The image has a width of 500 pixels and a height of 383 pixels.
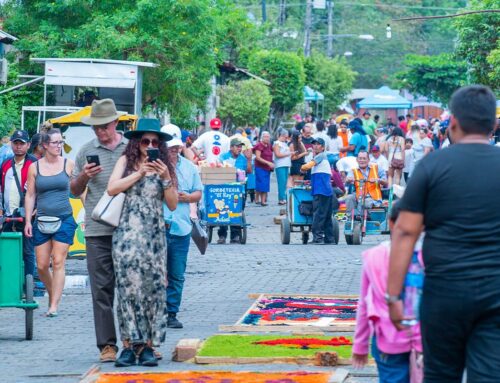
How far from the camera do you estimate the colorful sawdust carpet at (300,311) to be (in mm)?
11625

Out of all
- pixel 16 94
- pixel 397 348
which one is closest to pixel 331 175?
pixel 16 94

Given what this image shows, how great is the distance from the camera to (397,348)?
6391 millimetres

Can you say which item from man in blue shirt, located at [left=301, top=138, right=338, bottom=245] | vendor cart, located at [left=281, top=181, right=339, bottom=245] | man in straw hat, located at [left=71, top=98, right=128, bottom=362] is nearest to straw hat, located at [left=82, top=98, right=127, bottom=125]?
man in straw hat, located at [left=71, top=98, right=128, bottom=362]

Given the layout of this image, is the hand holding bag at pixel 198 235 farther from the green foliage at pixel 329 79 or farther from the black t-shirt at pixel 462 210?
the green foliage at pixel 329 79

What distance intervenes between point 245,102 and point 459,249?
121 feet

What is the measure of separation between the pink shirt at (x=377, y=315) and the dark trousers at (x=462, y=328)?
12.4 inches

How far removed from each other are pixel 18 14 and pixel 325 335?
2009cm

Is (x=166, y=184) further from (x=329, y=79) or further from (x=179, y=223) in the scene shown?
(x=329, y=79)

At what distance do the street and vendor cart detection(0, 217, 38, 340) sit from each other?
303 millimetres

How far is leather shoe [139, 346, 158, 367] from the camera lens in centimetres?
955

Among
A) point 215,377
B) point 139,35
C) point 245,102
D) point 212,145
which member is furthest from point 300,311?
point 245,102

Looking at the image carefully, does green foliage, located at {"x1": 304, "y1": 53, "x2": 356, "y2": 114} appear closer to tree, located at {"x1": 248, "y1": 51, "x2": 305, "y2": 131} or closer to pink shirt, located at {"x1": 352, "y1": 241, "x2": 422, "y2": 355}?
tree, located at {"x1": 248, "y1": 51, "x2": 305, "y2": 131}

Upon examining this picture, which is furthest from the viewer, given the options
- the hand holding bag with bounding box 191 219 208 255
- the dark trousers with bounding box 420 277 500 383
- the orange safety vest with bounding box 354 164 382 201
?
the orange safety vest with bounding box 354 164 382 201

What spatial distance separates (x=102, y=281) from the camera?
9883 millimetres
